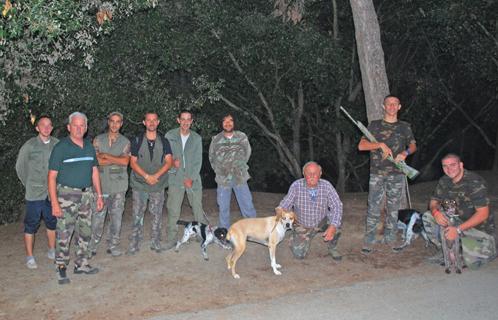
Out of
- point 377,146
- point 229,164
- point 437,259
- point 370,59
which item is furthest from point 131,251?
point 370,59

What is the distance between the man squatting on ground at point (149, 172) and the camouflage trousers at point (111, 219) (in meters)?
0.22

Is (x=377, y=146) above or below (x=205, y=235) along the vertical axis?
above

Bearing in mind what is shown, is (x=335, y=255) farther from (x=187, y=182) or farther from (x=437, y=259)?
(x=187, y=182)

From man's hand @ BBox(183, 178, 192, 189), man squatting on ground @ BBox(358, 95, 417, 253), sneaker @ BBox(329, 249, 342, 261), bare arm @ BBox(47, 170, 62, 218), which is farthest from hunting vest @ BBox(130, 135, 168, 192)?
man squatting on ground @ BBox(358, 95, 417, 253)

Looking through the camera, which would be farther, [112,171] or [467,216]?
[112,171]

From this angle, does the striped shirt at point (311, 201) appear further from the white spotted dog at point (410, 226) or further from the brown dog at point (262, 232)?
the white spotted dog at point (410, 226)

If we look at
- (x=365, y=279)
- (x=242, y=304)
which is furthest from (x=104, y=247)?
(x=365, y=279)

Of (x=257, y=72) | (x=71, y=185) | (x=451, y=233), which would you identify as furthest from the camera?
(x=257, y=72)

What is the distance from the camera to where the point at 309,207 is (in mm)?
7105

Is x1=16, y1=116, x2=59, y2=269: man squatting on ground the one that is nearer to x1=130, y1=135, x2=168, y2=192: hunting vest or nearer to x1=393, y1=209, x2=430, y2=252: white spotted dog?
x1=130, y1=135, x2=168, y2=192: hunting vest

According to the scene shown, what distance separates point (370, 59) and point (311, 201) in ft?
10.2

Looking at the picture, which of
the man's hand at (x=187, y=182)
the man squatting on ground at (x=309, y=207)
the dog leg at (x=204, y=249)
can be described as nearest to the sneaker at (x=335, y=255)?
the man squatting on ground at (x=309, y=207)

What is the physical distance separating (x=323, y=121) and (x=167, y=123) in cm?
958

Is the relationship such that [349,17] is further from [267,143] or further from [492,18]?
[267,143]
